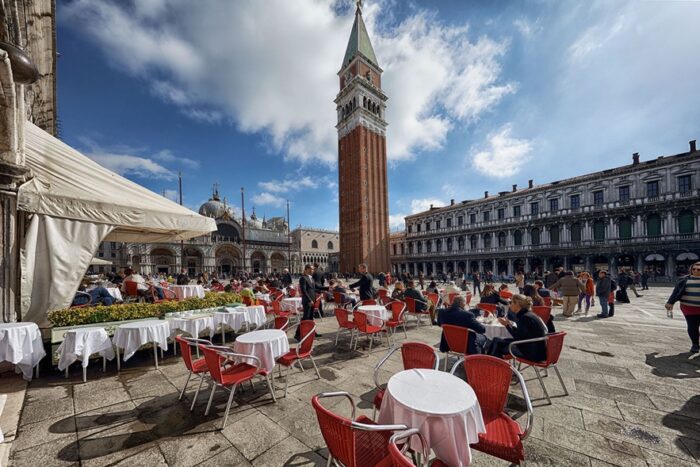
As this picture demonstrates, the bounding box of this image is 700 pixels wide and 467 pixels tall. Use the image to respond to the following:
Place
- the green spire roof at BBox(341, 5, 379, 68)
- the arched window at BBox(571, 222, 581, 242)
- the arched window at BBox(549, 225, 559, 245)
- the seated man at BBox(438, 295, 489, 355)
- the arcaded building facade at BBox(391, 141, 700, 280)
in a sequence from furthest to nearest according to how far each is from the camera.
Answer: the green spire roof at BBox(341, 5, 379, 68), the arched window at BBox(549, 225, 559, 245), the arched window at BBox(571, 222, 581, 242), the arcaded building facade at BBox(391, 141, 700, 280), the seated man at BBox(438, 295, 489, 355)

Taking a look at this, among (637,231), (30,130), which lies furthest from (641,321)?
(637,231)

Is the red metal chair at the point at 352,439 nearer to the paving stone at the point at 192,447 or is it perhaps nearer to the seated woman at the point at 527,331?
the paving stone at the point at 192,447

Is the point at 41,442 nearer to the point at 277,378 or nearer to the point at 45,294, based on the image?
the point at 277,378

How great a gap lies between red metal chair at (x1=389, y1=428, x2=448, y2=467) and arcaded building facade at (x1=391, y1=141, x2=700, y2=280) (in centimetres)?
3337

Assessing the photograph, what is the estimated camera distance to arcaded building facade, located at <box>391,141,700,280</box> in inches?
890

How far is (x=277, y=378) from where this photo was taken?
416 centimetres

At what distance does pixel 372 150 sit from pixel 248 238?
25828 millimetres

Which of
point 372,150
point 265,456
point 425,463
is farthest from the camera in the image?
point 372,150

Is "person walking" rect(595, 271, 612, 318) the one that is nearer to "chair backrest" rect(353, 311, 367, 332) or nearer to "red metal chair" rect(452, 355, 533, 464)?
"chair backrest" rect(353, 311, 367, 332)

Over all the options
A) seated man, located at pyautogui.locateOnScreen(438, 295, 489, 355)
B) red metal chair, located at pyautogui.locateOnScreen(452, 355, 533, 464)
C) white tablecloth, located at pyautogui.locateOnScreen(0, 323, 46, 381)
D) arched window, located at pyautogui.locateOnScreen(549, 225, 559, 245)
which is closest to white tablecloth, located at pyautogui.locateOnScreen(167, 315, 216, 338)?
white tablecloth, located at pyautogui.locateOnScreen(0, 323, 46, 381)

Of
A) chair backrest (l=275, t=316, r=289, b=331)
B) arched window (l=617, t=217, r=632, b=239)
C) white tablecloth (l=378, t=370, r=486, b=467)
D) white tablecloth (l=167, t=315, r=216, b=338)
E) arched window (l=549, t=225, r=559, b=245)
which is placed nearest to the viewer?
white tablecloth (l=378, t=370, r=486, b=467)

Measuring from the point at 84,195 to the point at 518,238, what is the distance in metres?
37.4

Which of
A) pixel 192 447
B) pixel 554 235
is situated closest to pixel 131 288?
pixel 192 447

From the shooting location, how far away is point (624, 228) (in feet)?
83.0
